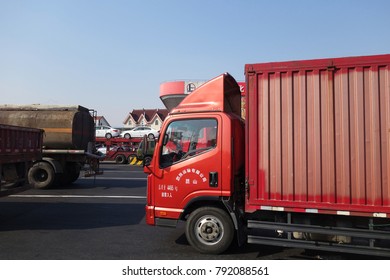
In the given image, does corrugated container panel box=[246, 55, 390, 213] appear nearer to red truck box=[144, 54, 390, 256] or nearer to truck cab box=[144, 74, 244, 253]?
red truck box=[144, 54, 390, 256]

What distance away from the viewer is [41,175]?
40.5 ft

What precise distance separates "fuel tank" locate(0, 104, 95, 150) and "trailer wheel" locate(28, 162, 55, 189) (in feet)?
2.49

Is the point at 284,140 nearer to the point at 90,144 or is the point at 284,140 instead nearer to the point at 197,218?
the point at 197,218

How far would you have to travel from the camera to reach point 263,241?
4.61 meters

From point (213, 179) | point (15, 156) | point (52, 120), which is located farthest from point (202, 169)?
point (52, 120)

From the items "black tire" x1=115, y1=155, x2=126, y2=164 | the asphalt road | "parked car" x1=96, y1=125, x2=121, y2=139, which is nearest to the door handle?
the asphalt road

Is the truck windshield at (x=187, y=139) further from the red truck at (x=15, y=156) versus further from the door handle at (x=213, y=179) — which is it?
the red truck at (x=15, y=156)

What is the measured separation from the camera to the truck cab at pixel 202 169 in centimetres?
490

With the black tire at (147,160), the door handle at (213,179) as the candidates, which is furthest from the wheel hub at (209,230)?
the black tire at (147,160)

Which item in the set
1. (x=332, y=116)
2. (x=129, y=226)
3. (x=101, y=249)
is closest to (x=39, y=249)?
(x=101, y=249)

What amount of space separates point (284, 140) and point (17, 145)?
237 inches

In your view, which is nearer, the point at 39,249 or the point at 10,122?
the point at 39,249

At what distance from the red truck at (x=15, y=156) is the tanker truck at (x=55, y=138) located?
388 cm

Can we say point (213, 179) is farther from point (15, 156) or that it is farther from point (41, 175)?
point (41, 175)
